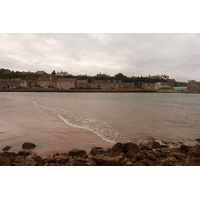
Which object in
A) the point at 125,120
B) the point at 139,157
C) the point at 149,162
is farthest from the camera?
the point at 125,120

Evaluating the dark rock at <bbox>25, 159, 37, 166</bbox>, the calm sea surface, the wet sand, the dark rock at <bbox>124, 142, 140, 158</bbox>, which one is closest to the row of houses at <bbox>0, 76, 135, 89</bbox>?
the calm sea surface

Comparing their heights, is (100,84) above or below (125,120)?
above

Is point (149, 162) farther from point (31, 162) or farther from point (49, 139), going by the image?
point (49, 139)

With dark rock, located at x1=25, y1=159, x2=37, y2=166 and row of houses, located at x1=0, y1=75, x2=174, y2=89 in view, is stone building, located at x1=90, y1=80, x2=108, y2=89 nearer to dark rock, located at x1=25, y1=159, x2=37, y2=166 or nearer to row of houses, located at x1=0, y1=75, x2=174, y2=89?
row of houses, located at x1=0, y1=75, x2=174, y2=89

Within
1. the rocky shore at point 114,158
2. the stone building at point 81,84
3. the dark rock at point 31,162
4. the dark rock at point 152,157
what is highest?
the stone building at point 81,84

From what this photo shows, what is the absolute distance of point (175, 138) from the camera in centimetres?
1077

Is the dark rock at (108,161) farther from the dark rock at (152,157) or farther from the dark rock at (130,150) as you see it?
the dark rock at (152,157)

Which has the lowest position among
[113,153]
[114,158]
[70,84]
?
[113,153]

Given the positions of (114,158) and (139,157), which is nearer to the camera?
(114,158)

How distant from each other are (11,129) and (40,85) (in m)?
137

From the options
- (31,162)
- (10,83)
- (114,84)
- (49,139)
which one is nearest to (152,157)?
(31,162)

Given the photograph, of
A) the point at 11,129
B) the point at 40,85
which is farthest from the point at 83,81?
the point at 11,129

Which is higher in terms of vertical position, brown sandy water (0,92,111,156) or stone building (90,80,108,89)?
stone building (90,80,108,89)

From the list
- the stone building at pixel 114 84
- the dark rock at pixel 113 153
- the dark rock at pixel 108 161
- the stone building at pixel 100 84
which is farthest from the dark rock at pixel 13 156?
the stone building at pixel 114 84
